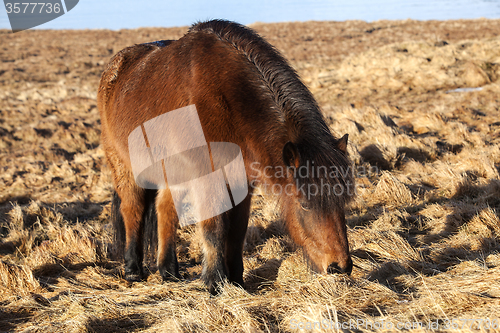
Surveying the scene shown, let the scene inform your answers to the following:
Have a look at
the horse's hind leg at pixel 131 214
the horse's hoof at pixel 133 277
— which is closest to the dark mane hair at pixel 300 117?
the horse's hind leg at pixel 131 214

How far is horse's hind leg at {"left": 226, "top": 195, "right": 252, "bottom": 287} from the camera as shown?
3518 millimetres

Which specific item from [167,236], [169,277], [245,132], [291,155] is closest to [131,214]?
[167,236]

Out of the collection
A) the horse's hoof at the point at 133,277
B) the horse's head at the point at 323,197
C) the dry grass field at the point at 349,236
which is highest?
the horse's head at the point at 323,197

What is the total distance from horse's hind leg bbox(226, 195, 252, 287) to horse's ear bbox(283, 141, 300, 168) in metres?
0.85

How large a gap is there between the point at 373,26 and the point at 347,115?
39654 mm

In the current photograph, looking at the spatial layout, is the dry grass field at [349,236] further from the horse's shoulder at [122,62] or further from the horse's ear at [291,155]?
the horse's shoulder at [122,62]

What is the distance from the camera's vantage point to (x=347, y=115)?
9305 mm

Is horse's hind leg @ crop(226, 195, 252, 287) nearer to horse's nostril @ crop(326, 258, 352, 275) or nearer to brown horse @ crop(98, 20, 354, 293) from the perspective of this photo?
brown horse @ crop(98, 20, 354, 293)

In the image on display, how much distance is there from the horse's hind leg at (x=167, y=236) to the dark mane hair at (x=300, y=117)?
1.58 m

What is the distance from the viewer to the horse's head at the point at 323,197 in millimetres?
2752

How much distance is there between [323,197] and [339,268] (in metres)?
0.54

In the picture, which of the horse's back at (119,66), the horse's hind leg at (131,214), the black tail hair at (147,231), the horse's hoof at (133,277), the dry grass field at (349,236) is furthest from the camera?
the horse's back at (119,66)

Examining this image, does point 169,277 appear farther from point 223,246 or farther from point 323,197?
point 323,197

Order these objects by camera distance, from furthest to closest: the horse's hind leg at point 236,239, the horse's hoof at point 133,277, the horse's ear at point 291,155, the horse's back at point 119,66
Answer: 1. the horse's back at point 119,66
2. the horse's hoof at point 133,277
3. the horse's hind leg at point 236,239
4. the horse's ear at point 291,155
